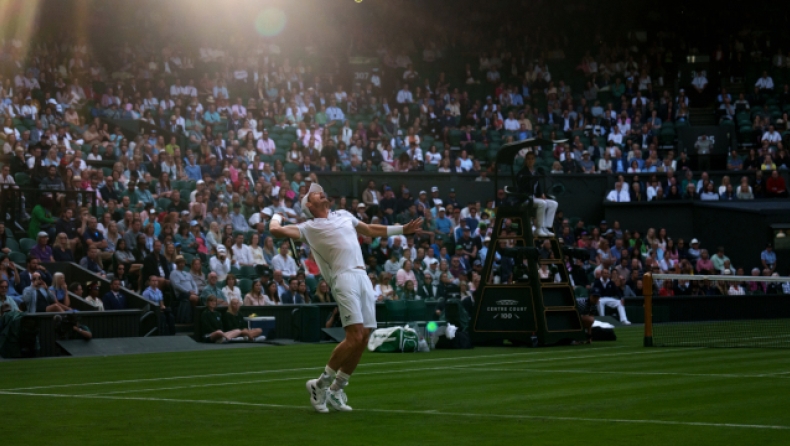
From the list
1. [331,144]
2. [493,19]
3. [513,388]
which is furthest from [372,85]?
[513,388]

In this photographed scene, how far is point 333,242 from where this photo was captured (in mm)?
9594

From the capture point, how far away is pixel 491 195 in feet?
104

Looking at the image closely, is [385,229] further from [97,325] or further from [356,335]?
[97,325]

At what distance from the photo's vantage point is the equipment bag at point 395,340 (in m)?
18.0

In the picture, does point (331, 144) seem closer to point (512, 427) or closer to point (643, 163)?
point (643, 163)

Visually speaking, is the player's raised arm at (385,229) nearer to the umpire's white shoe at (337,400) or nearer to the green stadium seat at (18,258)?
the umpire's white shoe at (337,400)

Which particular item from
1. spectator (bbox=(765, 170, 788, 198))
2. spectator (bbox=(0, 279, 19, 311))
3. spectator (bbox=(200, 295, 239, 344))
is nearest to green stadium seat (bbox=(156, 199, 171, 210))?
spectator (bbox=(200, 295, 239, 344))

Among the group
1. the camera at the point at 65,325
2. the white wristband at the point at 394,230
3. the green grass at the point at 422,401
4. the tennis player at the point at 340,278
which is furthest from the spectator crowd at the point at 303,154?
the tennis player at the point at 340,278

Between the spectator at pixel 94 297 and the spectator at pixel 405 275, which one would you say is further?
the spectator at pixel 405 275

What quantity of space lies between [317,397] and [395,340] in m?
8.77

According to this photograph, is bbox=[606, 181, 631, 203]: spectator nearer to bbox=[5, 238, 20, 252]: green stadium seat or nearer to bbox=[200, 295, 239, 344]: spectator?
bbox=[200, 295, 239, 344]: spectator

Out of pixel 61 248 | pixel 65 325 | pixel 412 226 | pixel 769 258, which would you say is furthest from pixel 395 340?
pixel 769 258

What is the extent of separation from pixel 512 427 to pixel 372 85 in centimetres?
2891

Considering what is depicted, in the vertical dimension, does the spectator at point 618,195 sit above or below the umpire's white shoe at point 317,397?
above
